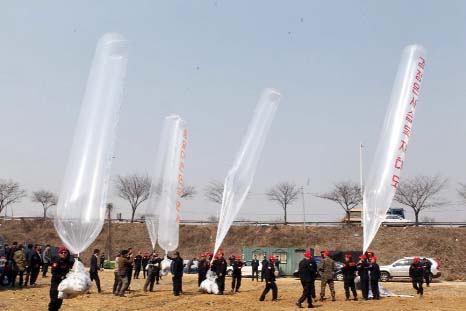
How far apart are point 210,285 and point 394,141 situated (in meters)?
7.93

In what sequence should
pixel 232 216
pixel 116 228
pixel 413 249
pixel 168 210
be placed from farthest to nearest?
pixel 116 228 < pixel 413 249 < pixel 168 210 < pixel 232 216

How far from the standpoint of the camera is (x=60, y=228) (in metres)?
11.3

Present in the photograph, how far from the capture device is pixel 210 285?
18406 mm

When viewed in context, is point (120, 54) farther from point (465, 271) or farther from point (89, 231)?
point (465, 271)

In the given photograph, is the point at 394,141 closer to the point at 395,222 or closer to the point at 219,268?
the point at 219,268

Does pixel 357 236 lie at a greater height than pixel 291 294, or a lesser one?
greater

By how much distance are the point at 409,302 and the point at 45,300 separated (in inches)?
444

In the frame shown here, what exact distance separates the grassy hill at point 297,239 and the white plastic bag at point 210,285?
25.9 m

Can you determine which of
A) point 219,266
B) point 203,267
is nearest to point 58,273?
point 219,266

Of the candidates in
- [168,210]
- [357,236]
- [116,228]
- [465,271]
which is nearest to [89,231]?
[168,210]

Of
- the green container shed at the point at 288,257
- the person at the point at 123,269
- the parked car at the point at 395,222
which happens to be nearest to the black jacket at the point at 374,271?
the person at the point at 123,269

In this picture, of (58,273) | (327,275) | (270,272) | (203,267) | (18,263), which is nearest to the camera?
(58,273)

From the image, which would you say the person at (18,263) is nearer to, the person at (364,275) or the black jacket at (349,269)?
the black jacket at (349,269)

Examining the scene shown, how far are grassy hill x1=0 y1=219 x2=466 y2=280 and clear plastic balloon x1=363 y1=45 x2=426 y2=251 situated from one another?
82.2 ft
